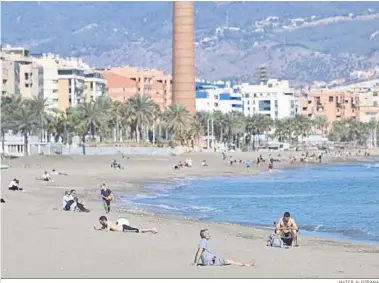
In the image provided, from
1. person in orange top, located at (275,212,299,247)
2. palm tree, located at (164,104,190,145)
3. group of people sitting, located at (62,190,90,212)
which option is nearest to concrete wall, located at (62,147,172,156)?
palm tree, located at (164,104,190,145)

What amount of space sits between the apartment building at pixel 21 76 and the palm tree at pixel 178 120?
47.7 ft

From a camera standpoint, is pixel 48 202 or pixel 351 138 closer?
pixel 48 202

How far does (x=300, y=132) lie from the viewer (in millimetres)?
178875

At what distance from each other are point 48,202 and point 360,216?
9.93m

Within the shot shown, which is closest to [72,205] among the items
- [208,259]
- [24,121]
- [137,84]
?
[208,259]

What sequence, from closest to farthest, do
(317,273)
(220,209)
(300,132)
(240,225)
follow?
(317,273) → (240,225) → (220,209) → (300,132)

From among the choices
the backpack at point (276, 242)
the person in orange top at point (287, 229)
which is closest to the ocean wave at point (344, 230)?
the person in orange top at point (287, 229)

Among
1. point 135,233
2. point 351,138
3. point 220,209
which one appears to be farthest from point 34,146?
point 351,138

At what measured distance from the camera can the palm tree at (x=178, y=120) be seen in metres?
118

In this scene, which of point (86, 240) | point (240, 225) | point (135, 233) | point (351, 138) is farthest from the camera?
point (351, 138)

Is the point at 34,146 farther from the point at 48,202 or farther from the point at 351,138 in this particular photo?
the point at 351,138

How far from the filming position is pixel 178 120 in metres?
119

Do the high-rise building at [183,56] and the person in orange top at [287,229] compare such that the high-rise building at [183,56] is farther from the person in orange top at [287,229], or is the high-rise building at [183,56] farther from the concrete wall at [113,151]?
the person in orange top at [287,229]

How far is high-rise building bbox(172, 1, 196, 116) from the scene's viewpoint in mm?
119062
